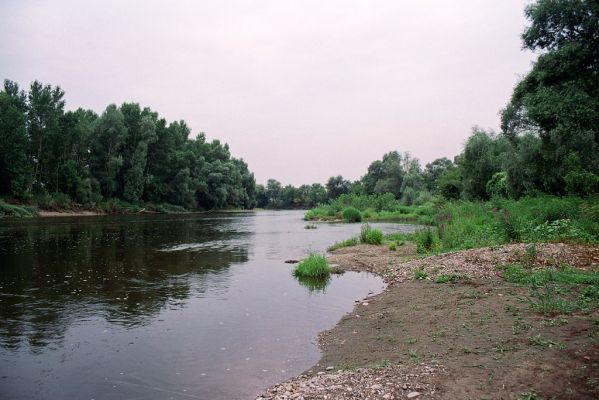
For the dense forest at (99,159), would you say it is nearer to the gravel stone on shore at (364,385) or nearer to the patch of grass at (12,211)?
the patch of grass at (12,211)

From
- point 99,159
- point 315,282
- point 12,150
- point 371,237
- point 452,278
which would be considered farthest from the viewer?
point 99,159

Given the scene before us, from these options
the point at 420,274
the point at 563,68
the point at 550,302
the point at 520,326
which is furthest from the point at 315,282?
the point at 563,68

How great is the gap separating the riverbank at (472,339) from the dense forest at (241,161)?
8.76m

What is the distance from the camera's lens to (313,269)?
18.6 m

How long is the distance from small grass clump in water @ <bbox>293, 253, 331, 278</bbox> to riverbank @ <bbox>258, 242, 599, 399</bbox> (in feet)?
14.9

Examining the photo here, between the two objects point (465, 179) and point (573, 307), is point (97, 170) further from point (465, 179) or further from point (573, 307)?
point (573, 307)

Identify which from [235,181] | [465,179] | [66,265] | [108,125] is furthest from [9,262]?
[235,181]

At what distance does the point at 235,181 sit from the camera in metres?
123

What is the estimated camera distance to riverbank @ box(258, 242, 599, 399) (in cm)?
633

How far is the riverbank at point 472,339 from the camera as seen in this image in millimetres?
6332

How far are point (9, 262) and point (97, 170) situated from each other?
70049mm

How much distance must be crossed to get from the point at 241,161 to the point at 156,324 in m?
136

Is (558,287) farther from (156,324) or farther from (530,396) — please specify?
(156,324)

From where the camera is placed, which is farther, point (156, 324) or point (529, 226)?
point (529, 226)
